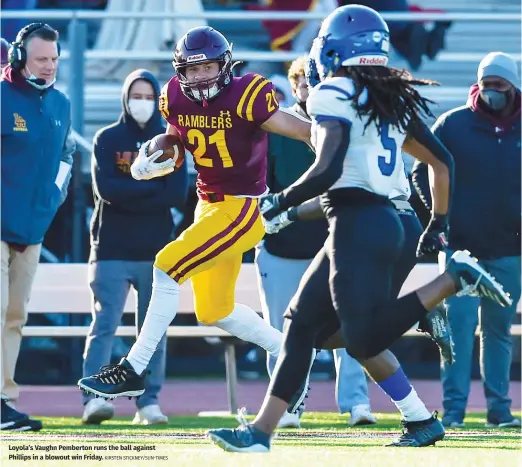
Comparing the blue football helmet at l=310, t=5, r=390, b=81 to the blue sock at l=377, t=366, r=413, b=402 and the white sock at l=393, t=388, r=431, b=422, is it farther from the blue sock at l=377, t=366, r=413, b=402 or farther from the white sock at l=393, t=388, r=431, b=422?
the white sock at l=393, t=388, r=431, b=422

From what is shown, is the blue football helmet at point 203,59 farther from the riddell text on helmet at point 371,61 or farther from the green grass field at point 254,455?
the green grass field at point 254,455

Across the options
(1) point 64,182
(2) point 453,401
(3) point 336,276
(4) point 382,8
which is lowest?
(2) point 453,401

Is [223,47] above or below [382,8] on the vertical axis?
below

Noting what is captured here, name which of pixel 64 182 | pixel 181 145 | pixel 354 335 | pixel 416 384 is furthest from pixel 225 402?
pixel 354 335

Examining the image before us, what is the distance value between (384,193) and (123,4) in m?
6.49

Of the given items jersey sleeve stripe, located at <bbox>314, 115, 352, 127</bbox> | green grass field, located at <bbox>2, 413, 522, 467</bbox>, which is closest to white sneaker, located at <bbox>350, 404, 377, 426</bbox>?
green grass field, located at <bbox>2, 413, 522, 467</bbox>

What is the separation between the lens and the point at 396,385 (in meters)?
5.73

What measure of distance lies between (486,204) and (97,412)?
2.40m

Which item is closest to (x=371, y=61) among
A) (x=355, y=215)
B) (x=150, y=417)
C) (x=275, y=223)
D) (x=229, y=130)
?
(x=355, y=215)

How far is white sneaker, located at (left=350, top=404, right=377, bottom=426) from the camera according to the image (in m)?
7.54

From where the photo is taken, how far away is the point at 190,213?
34.4 ft

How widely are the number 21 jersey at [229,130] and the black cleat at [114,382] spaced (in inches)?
37.3

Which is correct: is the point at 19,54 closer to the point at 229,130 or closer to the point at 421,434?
the point at 229,130

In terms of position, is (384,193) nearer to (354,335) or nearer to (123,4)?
(354,335)
